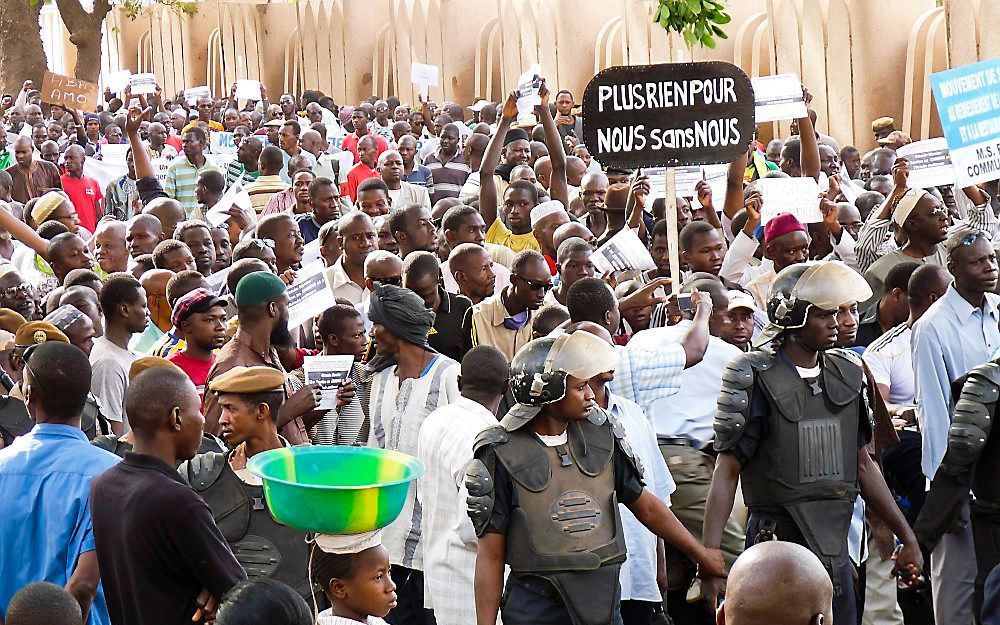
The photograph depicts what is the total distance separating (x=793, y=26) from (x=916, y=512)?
11.3 metres

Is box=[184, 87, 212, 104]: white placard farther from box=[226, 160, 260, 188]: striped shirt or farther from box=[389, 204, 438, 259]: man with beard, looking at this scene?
box=[389, 204, 438, 259]: man with beard

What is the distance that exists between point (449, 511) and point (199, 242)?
417 centimetres

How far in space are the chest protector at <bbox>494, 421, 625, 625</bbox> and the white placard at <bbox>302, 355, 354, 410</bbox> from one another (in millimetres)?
1206

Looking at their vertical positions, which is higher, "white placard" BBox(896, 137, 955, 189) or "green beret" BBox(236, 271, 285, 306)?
"white placard" BBox(896, 137, 955, 189)

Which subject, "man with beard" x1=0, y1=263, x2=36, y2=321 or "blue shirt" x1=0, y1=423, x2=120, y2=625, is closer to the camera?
"blue shirt" x1=0, y1=423, x2=120, y2=625

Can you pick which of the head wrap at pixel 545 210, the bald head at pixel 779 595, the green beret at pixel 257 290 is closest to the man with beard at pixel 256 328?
the green beret at pixel 257 290

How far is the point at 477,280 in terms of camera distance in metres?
7.45

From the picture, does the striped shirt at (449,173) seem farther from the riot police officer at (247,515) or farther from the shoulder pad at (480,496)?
the shoulder pad at (480,496)

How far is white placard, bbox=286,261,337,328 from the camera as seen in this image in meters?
6.70

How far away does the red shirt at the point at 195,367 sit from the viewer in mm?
6074

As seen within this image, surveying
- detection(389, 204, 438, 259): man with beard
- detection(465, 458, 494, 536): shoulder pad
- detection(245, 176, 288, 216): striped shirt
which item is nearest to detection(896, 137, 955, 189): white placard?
detection(389, 204, 438, 259): man with beard

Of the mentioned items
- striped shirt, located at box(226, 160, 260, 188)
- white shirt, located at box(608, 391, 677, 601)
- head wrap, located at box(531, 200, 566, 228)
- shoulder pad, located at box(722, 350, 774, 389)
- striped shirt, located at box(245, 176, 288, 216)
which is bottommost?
white shirt, located at box(608, 391, 677, 601)

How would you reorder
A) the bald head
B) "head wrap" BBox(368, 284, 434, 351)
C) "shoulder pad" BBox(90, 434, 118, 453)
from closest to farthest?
the bald head → "shoulder pad" BBox(90, 434, 118, 453) → "head wrap" BBox(368, 284, 434, 351)

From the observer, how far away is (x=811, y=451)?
520cm
